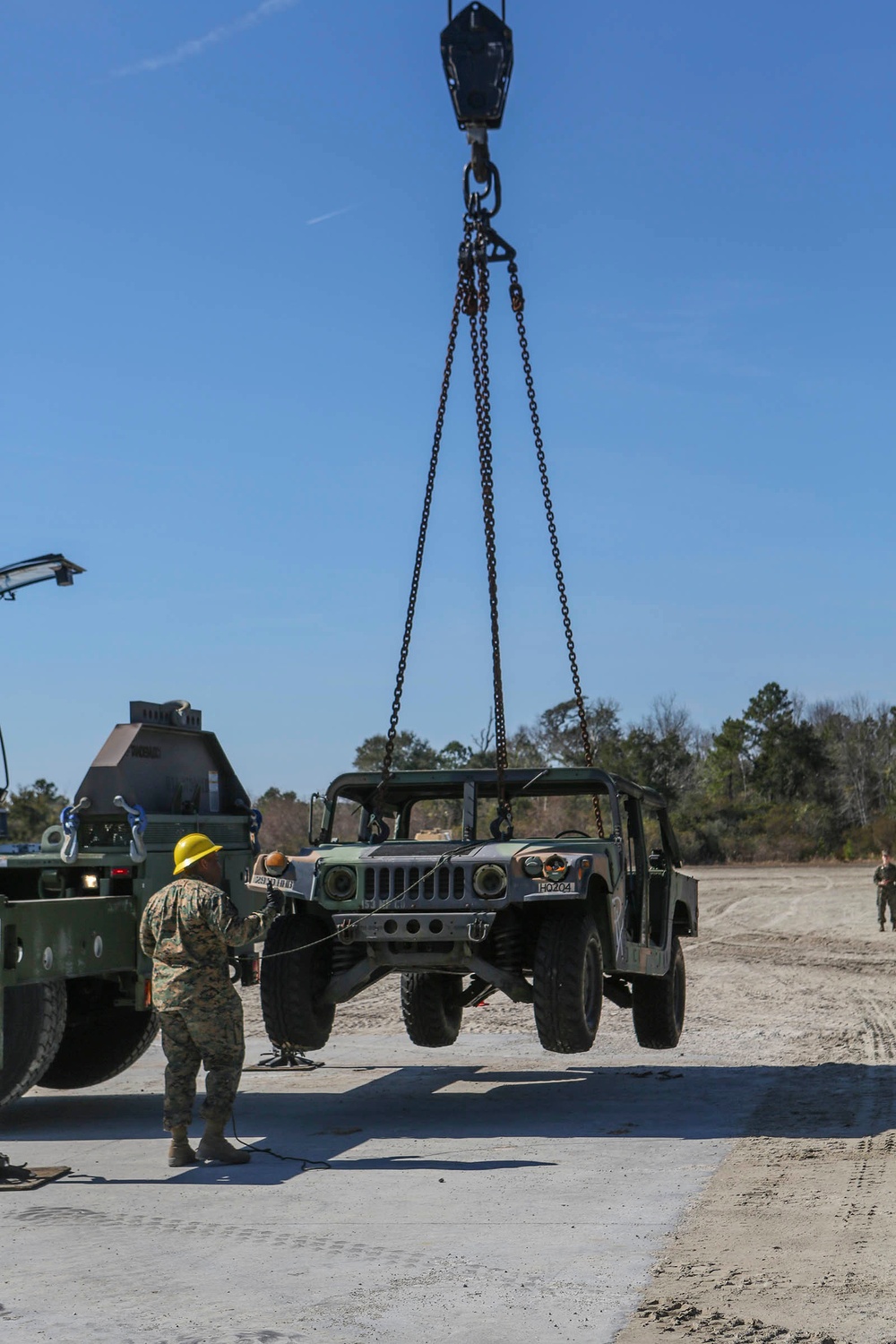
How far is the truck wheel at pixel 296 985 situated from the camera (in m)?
9.58

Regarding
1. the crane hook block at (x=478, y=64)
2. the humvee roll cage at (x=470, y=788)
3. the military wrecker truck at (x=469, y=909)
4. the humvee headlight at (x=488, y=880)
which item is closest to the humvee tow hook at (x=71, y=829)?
the military wrecker truck at (x=469, y=909)

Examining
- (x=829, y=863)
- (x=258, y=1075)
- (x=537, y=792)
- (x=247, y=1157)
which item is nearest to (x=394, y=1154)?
(x=247, y=1157)

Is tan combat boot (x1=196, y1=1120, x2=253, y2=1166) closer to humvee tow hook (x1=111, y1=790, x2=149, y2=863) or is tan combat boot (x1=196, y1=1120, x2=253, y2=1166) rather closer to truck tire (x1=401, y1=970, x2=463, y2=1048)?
humvee tow hook (x1=111, y1=790, x2=149, y2=863)

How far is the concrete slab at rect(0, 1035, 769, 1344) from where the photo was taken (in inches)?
217

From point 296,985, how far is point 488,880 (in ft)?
4.54

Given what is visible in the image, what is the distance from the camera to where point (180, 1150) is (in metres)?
8.31

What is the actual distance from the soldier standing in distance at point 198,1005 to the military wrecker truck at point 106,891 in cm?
91

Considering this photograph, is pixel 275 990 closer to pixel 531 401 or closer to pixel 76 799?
pixel 76 799

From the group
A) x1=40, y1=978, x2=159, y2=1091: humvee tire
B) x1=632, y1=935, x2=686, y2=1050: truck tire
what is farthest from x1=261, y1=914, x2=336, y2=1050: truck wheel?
x1=632, y1=935, x2=686, y2=1050: truck tire

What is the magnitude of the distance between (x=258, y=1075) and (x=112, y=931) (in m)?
2.60

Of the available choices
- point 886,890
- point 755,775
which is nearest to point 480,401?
point 886,890

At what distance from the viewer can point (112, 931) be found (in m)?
9.82

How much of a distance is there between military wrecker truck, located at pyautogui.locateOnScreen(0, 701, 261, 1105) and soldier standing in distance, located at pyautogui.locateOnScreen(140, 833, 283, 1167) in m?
0.91

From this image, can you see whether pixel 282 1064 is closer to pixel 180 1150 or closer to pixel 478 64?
pixel 180 1150
